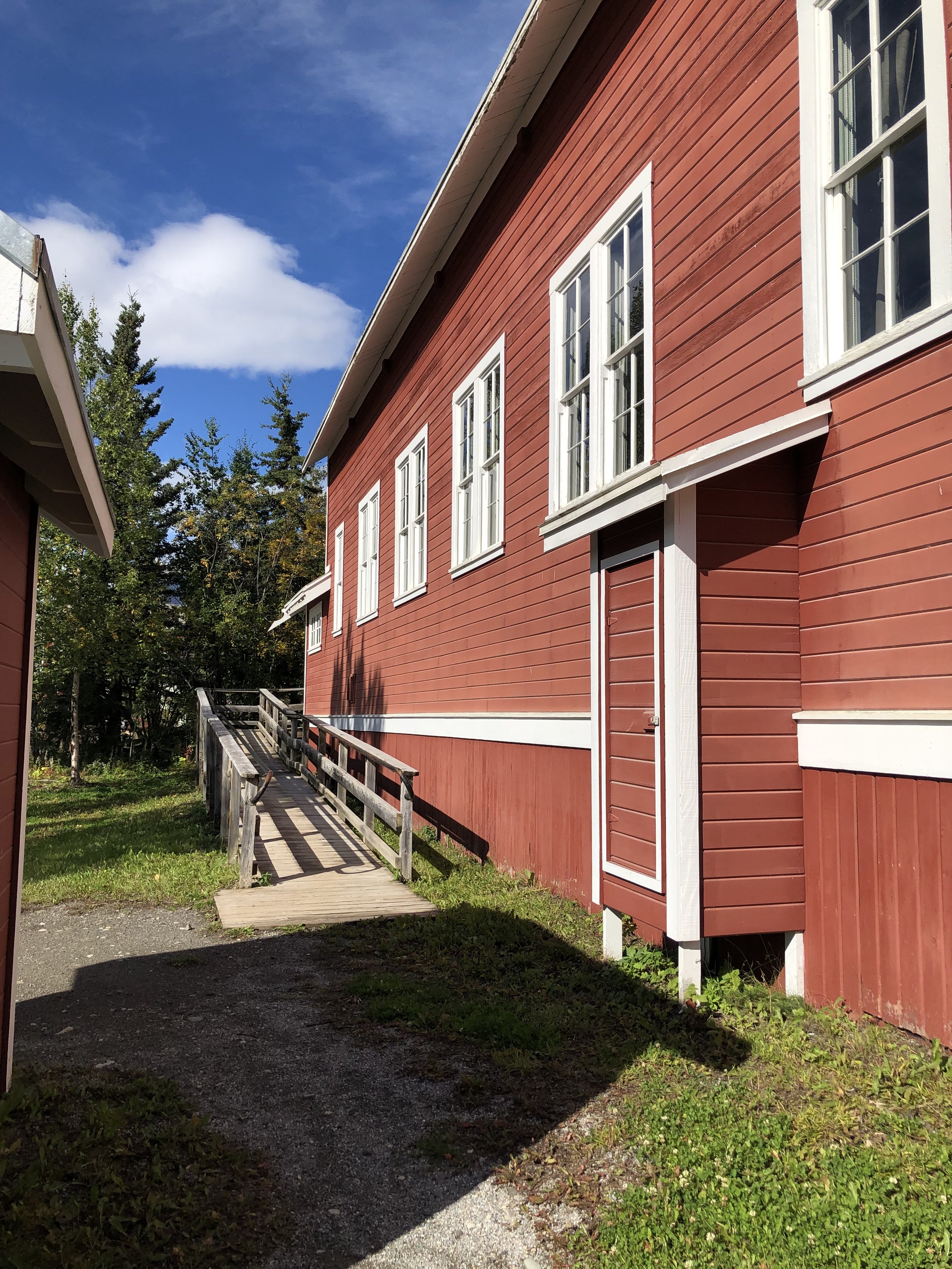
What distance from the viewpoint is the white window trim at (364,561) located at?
48.3ft

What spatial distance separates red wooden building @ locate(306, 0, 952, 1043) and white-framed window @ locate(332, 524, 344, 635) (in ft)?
33.6

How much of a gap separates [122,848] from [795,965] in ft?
27.9

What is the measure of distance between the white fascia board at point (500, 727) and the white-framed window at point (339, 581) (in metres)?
4.53

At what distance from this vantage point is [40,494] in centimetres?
391

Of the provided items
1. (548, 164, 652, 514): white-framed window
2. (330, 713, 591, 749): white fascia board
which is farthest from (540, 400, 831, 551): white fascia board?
(330, 713, 591, 749): white fascia board

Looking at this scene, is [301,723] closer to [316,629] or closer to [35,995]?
[316,629]

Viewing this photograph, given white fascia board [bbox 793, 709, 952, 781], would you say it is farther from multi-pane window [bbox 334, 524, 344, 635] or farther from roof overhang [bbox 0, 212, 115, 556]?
multi-pane window [bbox 334, 524, 344, 635]

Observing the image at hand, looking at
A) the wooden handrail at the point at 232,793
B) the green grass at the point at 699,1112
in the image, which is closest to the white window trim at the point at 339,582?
the wooden handrail at the point at 232,793

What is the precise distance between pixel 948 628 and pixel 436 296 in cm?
930

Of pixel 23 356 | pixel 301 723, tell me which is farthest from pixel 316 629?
pixel 23 356

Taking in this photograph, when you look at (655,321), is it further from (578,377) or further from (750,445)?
(750,445)

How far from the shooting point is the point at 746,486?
4562 mm

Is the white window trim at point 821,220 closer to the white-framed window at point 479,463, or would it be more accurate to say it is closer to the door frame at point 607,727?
the door frame at point 607,727

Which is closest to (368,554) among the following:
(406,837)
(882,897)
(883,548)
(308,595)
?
(308,595)
